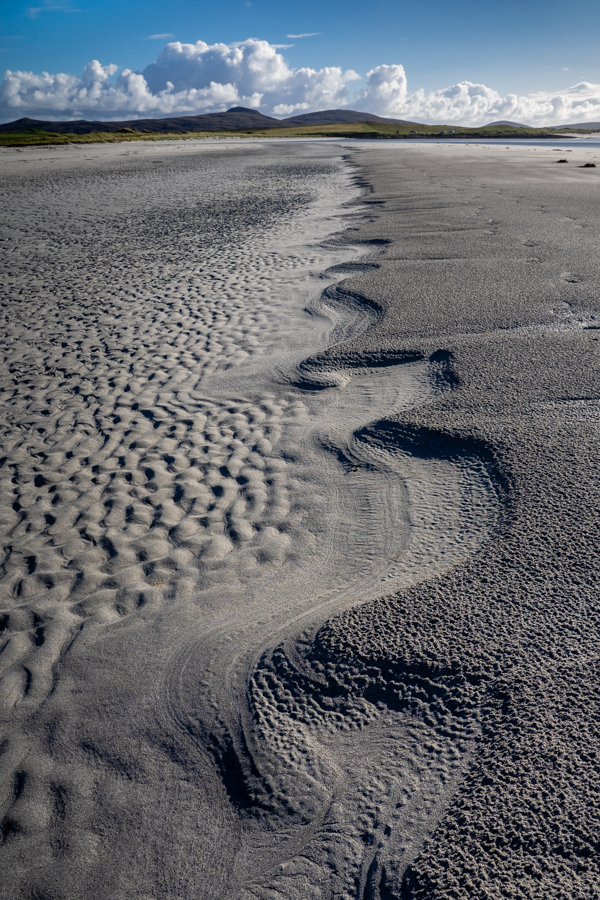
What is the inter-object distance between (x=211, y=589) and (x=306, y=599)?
43cm

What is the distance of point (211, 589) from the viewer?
7.74ft

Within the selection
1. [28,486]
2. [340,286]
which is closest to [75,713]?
[28,486]

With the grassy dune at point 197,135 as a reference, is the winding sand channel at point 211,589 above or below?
below

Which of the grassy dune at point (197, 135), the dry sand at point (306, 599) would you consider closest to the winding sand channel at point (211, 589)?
the dry sand at point (306, 599)

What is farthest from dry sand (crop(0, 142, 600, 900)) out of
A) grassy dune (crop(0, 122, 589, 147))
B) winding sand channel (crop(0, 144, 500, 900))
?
grassy dune (crop(0, 122, 589, 147))

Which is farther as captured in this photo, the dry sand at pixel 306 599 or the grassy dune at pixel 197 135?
the grassy dune at pixel 197 135

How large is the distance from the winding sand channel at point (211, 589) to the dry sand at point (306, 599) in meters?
0.01

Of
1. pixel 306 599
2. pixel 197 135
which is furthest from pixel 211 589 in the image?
pixel 197 135

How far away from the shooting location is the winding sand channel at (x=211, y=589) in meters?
1.49

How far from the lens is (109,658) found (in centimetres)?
206

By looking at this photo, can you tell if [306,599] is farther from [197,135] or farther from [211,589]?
[197,135]

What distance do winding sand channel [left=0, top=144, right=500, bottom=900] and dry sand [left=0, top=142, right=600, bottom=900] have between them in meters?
0.01

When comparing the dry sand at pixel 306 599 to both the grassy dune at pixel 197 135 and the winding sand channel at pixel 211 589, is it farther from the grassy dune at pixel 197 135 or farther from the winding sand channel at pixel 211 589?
the grassy dune at pixel 197 135

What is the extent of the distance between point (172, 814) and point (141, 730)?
0.32m
